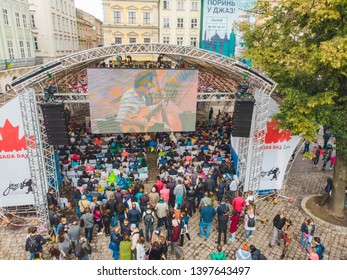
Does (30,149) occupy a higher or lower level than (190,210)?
higher

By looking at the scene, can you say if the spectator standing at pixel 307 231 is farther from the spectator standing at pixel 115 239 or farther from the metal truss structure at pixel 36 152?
the metal truss structure at pixel 36 152

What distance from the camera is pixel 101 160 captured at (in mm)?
11953

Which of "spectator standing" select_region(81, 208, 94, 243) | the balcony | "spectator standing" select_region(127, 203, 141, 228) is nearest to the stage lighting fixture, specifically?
"spectator standing" select_region(81, 208, 94, 243)

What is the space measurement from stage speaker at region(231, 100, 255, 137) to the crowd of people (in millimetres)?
1838

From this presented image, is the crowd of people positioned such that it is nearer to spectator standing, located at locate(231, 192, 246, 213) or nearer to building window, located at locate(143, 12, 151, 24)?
spectator standing, located at locate(231, 192, 246, 213)

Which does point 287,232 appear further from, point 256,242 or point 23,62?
point 23,62

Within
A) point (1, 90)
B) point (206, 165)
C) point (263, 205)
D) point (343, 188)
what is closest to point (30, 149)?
point (206, 165)

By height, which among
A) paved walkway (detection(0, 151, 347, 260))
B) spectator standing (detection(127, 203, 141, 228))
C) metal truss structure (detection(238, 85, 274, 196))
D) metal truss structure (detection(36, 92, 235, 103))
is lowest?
paved walkway (detection(0, 151, 347, 260))

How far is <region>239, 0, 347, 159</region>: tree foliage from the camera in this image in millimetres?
7352

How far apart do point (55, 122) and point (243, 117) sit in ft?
21.2

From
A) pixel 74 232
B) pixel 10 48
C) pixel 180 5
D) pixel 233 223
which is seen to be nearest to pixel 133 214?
pixel 74 232

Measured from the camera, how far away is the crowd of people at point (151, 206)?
6871 millimetres

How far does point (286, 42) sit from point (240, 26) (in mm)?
1856

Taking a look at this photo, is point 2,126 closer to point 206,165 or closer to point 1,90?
point 206,165
